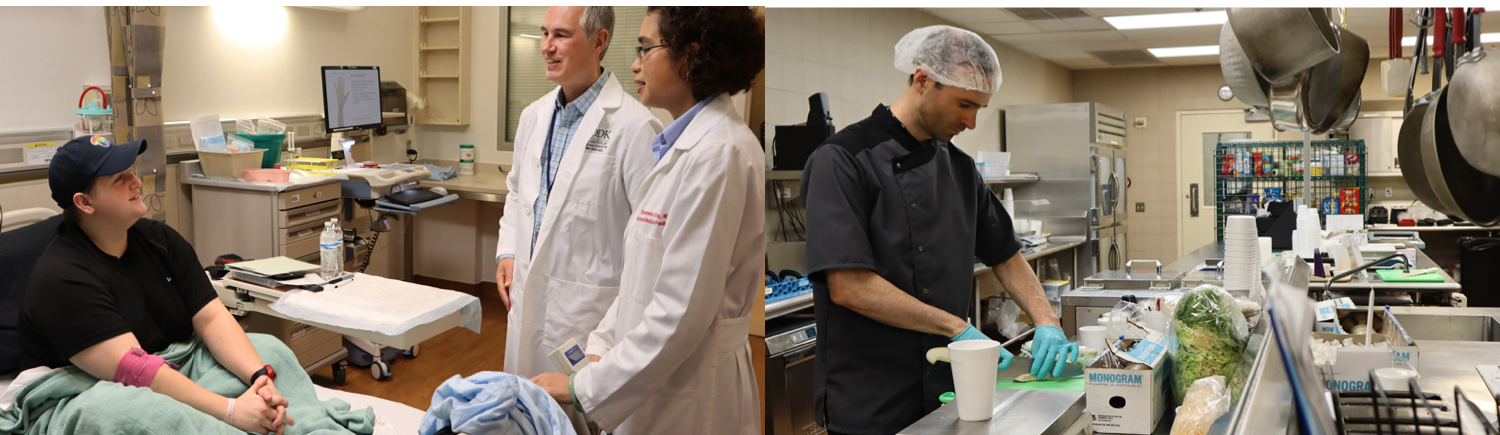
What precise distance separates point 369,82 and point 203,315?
638 millimetres

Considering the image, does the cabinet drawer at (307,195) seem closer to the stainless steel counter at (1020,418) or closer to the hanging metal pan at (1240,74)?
the stainless steel counter at (1020,418)

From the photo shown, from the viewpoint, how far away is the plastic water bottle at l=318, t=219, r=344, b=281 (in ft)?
6.73

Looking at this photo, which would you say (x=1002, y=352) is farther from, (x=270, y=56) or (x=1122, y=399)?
(x=270, y=56)

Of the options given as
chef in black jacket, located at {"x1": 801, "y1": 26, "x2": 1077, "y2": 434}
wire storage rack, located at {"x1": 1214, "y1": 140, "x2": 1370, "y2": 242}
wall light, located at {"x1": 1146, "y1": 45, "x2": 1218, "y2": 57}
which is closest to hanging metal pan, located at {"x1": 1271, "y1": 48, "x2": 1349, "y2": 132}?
chef in black jacket, located at {"x1": 801, "y1": 26, "x2": 1077, "y2": 434}

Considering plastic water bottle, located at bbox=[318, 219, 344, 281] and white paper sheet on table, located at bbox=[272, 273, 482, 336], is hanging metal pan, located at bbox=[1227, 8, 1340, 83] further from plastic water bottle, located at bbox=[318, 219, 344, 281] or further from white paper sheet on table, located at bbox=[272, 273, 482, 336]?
plastic water bottle, located at bbox=[318, 219, 344, 281]

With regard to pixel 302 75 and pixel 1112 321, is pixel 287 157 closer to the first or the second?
pixel 302 75

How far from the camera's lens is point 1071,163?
196 inches

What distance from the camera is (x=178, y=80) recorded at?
192 cm

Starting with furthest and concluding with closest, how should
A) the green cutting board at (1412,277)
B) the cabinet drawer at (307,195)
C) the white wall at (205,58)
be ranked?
the green cutting board at (1412,277) < the cabinet drawer at (307,195) < the white wall at (205,58)

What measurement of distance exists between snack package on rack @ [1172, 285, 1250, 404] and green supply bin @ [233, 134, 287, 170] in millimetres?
2019

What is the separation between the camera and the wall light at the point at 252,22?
1.94m

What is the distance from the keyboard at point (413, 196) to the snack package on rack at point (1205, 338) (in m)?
1.69

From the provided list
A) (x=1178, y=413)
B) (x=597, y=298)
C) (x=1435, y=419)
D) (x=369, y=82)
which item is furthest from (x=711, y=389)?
(x=369, y=82)

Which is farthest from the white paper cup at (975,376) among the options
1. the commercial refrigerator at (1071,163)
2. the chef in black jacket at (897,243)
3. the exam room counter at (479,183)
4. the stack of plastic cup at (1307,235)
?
the commercial refrigerator at (1071,163)
